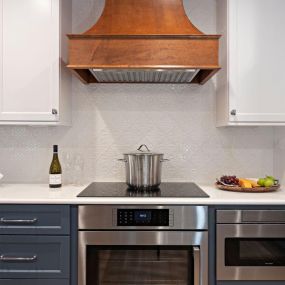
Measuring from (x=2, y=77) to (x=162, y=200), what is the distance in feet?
4.17

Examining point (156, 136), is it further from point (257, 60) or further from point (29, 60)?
point (29, 60)

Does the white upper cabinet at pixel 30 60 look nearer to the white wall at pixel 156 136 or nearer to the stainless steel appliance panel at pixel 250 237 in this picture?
the white wall at pixel 156 136

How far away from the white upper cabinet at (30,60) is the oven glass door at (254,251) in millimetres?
1345

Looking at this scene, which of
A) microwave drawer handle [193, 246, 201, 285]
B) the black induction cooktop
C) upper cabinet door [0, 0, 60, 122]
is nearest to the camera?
microwave drawer handle [193, 246, 201, 285]

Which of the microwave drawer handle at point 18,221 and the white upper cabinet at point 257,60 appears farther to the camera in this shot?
the white upper cabinet at point 257,60

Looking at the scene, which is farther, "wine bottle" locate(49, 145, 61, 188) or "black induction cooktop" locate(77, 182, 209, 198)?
"wine bottle" locate(49, 145, 61, 188)

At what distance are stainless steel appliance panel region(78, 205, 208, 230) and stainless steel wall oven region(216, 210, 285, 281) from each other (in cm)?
11

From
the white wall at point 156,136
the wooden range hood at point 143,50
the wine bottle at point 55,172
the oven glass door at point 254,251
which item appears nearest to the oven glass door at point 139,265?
the oven glass door at point 254,251

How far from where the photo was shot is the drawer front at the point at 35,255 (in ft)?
5.57

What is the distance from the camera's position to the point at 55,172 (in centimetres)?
212

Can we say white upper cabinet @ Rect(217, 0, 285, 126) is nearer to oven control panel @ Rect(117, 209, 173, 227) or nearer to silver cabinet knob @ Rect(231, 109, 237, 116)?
silver cabinet knob @ Rect(231, 109, 237, 116)

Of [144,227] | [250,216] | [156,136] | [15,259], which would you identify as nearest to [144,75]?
[156,136]

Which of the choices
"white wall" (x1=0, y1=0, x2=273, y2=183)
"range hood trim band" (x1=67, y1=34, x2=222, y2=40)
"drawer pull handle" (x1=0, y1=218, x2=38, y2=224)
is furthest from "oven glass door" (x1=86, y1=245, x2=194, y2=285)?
"range hood trim band" (x1=67, y1=34, x2=222, y2=40)

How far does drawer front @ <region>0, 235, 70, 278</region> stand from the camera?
1699mm
